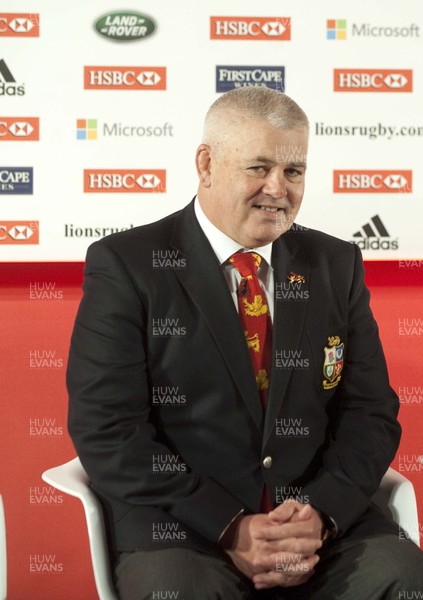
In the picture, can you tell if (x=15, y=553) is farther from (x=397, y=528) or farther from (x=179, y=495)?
(x=397, y=528)

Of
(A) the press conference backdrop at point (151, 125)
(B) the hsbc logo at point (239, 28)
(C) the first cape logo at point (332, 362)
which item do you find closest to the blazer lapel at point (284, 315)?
(C) the first cape logo at point (332, 362)

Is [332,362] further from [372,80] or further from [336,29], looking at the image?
[336,29]

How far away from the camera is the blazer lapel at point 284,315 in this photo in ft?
6.42

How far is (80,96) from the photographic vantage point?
2754 mm

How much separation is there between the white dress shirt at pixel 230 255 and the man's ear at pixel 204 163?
72mm

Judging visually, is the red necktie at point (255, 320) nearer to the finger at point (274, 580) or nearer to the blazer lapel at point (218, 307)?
the blazer lapel at point (218, 307)

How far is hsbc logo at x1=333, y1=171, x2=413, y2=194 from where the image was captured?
2.83 meters

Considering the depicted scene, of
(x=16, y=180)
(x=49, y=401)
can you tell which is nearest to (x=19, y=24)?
(x=16, y=180)

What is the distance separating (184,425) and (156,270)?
0.38 meters

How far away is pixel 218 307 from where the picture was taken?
78.0 inches

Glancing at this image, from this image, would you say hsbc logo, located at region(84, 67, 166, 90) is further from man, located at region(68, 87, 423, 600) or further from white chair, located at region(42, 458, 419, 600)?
white chair, located at region(42, 458, 419, 600)

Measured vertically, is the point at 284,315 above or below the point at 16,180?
below

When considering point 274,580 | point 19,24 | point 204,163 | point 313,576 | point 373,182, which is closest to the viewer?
point 274,580

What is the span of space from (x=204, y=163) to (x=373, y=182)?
0.93 metres
